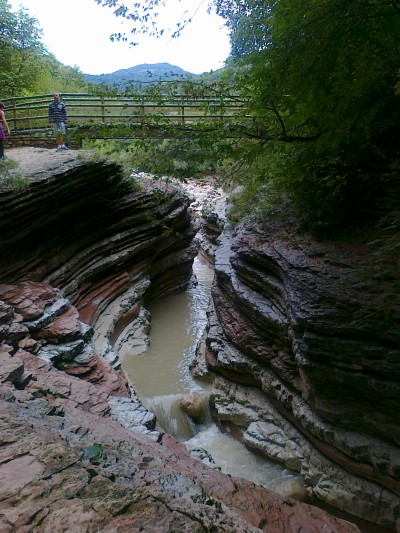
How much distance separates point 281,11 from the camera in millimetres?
4074

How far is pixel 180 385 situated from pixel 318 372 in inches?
147

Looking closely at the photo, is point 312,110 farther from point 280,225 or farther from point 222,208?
point 222,208

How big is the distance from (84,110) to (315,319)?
621 inches

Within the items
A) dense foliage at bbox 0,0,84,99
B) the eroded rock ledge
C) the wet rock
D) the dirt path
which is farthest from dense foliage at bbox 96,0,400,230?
dense foliage at bbox 0,0,84,99

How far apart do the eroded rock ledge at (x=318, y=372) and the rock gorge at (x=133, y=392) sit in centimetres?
2

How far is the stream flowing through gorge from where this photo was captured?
19.5 ft

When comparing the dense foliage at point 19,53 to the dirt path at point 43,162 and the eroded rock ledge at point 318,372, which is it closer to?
the dirt path at point 43,162

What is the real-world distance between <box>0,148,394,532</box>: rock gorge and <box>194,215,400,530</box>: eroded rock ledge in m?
0.02

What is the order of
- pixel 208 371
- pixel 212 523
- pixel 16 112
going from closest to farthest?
pixel 212 523, pixel 208 371, pixel 16 112

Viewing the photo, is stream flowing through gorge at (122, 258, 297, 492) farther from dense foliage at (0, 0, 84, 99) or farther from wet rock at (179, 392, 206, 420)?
dense foliage at (0, 0, 84, 99)

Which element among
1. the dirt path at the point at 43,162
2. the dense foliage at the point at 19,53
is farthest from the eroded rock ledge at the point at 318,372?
the dense foliage at the point at 19,53

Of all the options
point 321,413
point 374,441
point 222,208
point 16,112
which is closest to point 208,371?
point 321,413

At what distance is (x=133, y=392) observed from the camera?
6574 mm

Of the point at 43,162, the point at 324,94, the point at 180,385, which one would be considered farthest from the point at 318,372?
the point at 43,162
